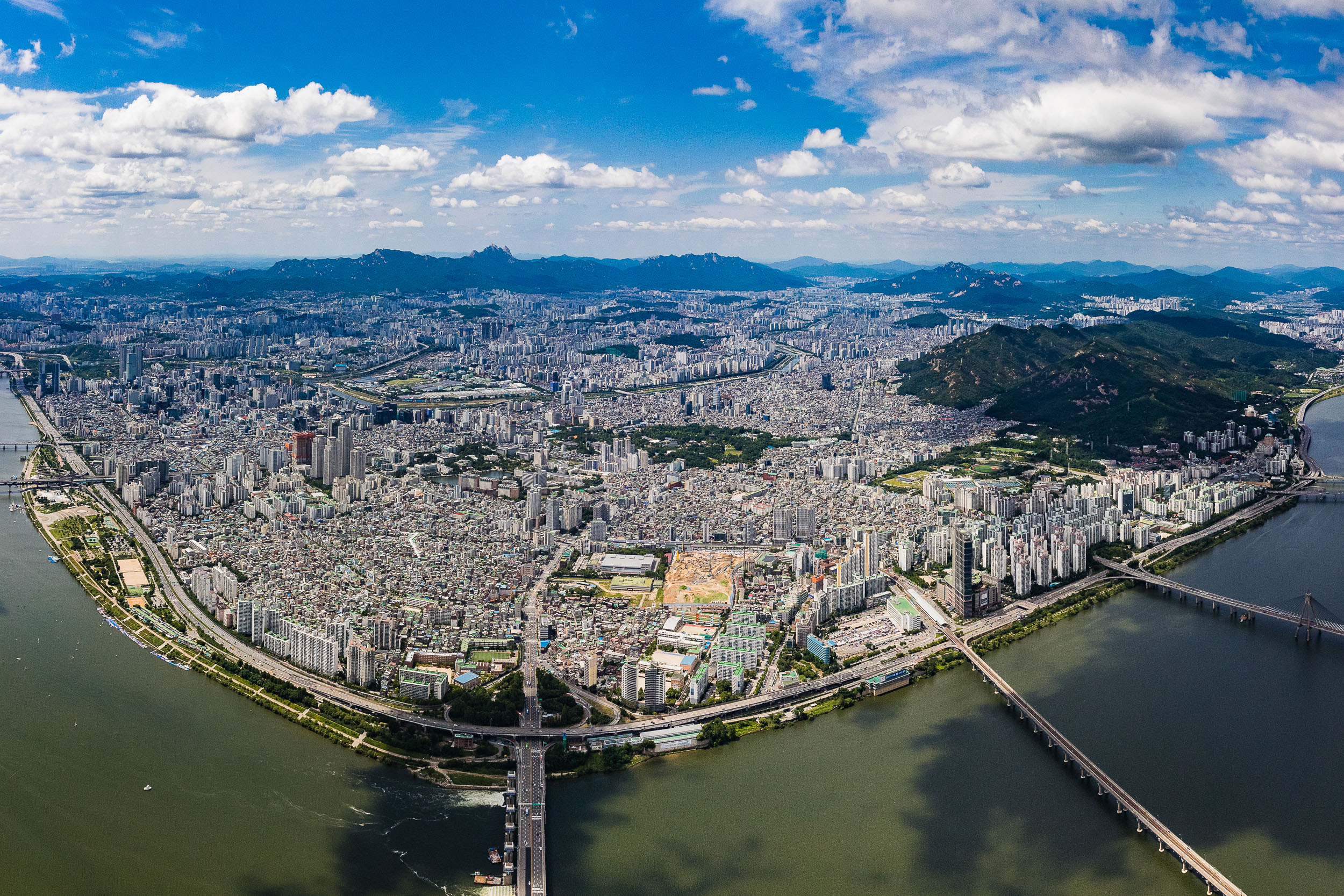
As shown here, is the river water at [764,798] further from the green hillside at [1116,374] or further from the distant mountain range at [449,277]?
the distant mountain range at [449,277]

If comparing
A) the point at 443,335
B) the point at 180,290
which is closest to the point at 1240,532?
the point at 443,335

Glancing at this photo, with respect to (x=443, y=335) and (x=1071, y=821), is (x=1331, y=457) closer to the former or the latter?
(x=1071, y=821)

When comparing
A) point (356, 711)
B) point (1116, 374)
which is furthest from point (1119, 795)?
point (1116, 374)

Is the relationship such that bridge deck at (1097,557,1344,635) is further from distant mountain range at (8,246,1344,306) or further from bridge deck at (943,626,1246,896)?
distant mountain range at (8,246,1344,306)

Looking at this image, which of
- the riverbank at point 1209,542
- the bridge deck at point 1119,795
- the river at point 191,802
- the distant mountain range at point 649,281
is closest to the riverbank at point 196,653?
the river at point 191,802

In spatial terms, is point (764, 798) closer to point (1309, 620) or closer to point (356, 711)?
point (356, 711)

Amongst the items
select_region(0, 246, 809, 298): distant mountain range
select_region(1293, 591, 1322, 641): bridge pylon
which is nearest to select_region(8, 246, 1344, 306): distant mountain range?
select_region(0, 246, 809, 298): distant mountain range
